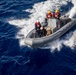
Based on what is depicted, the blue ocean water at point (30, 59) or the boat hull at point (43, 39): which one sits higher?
the boat hull at point (43, 39)

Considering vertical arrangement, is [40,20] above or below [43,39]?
above

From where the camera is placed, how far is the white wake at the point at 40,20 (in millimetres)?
32562

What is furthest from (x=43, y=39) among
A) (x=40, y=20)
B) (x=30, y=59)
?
(x=40, y=20)

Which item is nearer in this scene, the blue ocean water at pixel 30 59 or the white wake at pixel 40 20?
the blue ocean water at pixel 30 59

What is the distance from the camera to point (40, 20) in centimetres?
3809

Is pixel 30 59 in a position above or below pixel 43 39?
below

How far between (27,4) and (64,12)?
6529mm

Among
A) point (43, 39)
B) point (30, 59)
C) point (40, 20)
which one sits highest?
point (40, 20)

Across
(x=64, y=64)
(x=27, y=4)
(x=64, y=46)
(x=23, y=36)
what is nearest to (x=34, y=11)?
(x=27, y=4)

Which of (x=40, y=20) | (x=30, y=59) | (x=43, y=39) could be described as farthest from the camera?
(x=40, y=20)

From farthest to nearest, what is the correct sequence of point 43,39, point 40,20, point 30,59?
point 40,20, point 43,39, point 30,59

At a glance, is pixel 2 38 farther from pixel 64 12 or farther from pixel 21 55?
pixel 64 12

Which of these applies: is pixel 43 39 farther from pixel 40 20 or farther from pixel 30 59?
pixel 40 20

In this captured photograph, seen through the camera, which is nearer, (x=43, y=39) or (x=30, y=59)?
(x=30, y=59)
